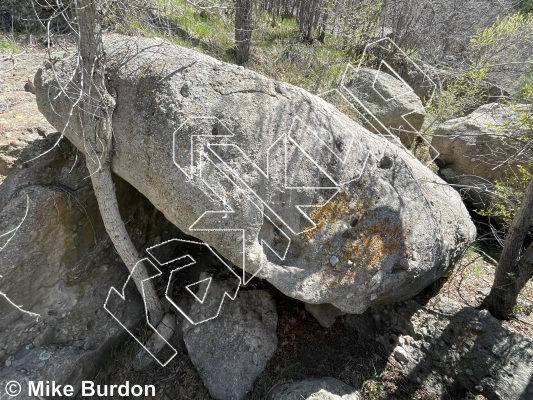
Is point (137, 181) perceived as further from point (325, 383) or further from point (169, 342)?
point (325, 383)

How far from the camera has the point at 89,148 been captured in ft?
8.99

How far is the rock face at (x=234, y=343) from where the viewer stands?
131 inches

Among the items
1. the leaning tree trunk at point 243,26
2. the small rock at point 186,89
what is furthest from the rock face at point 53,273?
the leaning tree trunk at point 243,26

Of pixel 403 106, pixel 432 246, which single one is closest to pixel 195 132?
pixel 432 246

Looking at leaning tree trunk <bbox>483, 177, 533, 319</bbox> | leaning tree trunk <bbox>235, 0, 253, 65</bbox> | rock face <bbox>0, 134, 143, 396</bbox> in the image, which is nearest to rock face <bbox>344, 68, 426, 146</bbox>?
leaning tree trunk <bbox>235, 0, 253, 65</bbox>

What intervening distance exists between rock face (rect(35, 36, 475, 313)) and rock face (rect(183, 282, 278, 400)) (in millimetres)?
902

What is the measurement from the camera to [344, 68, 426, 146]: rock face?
625 centimetres

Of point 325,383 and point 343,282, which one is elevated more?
point 343,282

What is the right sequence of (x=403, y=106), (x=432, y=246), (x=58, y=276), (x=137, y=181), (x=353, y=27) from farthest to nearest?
(x=353, y=27)
(x=403, y=106)
(x=58, y=276)
(x=432, y=246)
(x=137, y=181)

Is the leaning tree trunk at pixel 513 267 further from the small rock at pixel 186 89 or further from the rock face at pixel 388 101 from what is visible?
the rock face at pixel 388 101

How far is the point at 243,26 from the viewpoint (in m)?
6.31

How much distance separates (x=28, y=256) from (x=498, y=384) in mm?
4225

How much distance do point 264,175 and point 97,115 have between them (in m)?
1.32
